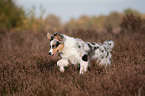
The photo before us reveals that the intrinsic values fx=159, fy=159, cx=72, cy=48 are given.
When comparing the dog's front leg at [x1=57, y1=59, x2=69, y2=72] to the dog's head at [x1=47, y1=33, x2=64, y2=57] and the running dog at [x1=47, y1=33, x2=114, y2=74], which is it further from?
the dog's head at [x1=47, y1=33, x2=64, y2=57]

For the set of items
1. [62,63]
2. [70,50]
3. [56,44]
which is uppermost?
[56,44]

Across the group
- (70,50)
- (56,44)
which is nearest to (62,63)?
(70,50)

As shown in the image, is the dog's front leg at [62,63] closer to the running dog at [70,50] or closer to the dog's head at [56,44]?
the running dog at [70,50]

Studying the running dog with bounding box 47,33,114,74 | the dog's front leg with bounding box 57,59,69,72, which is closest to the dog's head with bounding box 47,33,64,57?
the running dog with bounding box 47,33,114,74

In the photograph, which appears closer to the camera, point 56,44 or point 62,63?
point 56,44

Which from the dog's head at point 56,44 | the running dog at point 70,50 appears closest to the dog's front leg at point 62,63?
the running dog at point 70,50

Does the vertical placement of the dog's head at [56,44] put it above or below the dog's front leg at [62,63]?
above

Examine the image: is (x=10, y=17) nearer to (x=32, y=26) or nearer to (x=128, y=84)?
(x=32, y=26)

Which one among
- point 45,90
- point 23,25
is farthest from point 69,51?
point 23,25

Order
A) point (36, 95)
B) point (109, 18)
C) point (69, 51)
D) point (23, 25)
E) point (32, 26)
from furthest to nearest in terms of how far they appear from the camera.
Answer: point (109, 18) < point (23, 25) < point (32, 26) < point (69, 51) < point (36, 95)

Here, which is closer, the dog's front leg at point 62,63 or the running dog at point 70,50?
the running dog at point 70,50

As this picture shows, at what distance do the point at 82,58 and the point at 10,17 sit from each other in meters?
12.0

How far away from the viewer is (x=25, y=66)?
4.27m

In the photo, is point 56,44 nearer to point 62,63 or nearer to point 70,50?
point 70,50
